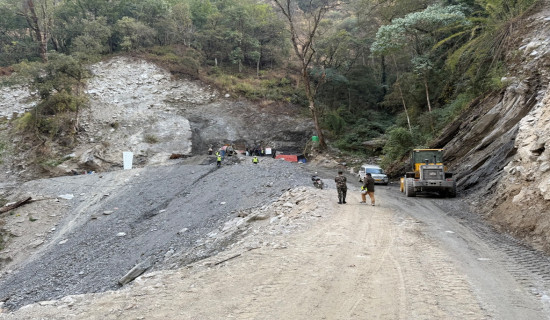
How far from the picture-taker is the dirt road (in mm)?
4152

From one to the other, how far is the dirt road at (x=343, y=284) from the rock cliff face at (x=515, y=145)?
1.18m

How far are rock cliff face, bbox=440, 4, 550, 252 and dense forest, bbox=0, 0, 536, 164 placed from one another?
2.11 metres

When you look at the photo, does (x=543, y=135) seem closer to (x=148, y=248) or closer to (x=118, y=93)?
(x=148, y=248)

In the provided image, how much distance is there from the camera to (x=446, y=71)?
24.9 m

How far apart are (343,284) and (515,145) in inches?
351

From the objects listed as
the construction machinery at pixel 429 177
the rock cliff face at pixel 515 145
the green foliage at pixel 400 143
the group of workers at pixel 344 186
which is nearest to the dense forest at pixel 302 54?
the green foliage at pixel 400 143

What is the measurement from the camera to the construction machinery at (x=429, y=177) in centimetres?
1356

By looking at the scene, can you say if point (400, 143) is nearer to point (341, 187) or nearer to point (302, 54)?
point (302, 54)

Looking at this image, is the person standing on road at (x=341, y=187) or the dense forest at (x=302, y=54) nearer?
the person standing on road at (x=341, y=187)

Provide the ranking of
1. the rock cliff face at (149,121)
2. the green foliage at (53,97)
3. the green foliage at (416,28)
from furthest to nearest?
the rock cliff face at (149,121), the green foliage at (53,97), the green foliage at (416,28)

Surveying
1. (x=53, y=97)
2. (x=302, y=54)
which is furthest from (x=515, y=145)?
(x=53, y=97)

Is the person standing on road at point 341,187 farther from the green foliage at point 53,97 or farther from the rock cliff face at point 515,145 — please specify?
the green foliage at point 53,97

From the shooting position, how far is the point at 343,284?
16.0 ft

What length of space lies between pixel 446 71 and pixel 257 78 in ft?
73.4
